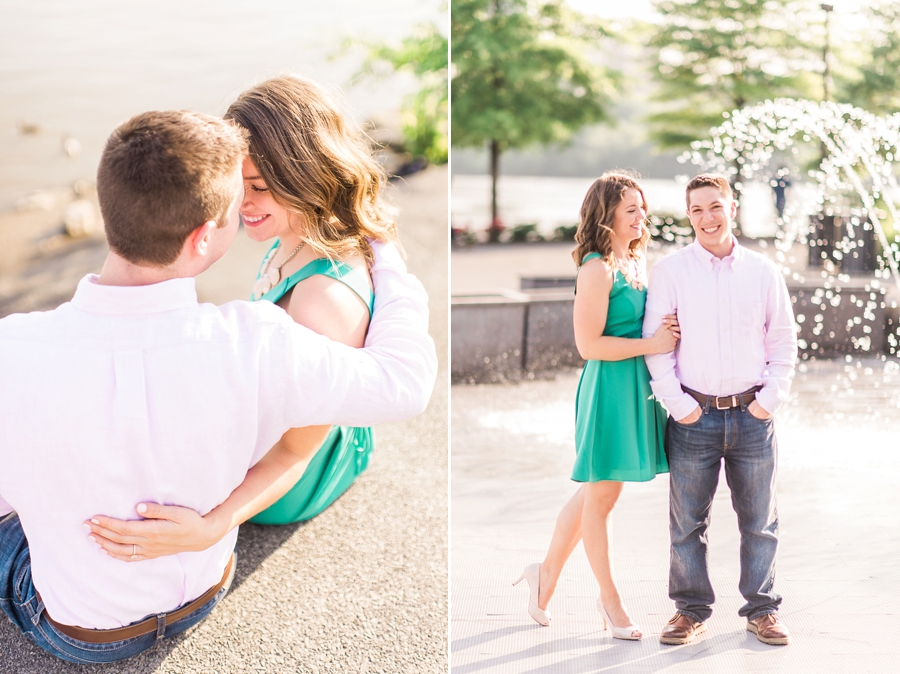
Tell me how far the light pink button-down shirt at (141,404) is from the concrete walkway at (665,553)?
111 cm

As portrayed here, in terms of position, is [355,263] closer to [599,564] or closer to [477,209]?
[599,564]

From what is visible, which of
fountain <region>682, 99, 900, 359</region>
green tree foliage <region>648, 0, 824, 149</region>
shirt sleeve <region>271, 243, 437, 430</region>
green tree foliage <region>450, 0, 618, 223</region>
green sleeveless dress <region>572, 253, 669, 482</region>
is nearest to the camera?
shirt sleeve <region>271, 243, 437, 430</region>

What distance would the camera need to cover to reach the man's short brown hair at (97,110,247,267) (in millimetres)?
1753

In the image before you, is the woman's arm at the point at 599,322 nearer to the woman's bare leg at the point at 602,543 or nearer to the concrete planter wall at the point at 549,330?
the woman's bare leg at the point at 602,543

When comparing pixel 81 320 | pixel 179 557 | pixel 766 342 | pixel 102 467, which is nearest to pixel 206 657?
pixel 179 557

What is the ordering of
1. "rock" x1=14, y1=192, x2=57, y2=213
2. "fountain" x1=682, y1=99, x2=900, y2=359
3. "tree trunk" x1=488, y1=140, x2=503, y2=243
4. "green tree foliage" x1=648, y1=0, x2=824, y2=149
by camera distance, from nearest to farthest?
"fountain" x1=682, y1=99, x2=900, y2=359, "rock" x1=14, y1=192, x2=57, y2=213, "tree trunk" x1=488, y1=140, x2=503, y2=243, "green tree foliage" x1=648, y1=0, x2=824, y2=149

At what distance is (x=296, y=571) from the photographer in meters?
2.85

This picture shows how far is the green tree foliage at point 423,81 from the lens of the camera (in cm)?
1494

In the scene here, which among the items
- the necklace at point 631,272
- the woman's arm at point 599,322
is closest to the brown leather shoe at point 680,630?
the woman's arm at point 599,322

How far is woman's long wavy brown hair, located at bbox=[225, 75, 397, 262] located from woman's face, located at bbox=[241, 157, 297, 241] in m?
0.03

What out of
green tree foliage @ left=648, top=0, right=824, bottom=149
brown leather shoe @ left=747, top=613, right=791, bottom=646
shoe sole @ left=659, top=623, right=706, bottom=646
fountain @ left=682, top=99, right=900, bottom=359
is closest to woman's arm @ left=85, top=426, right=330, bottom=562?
shoe sole @ left=659, top=623, right=706, bottom=646

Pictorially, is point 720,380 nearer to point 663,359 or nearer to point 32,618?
point 663,359

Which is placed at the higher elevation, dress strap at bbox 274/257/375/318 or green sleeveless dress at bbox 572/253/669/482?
dress strap at bbox 274/257/375/318

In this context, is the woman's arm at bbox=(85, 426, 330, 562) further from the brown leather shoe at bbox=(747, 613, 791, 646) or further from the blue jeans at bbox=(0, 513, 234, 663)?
the brown leather shoe at bbox=(747, 613, 791, 646)
